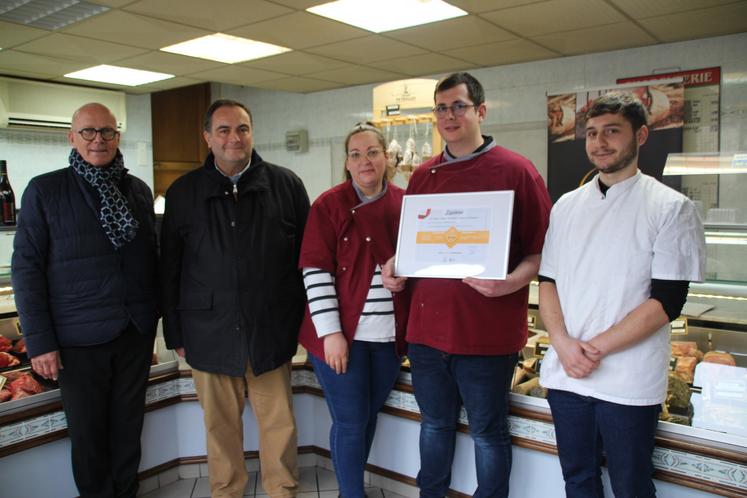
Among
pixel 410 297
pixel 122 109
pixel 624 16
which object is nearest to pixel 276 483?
pixel 410 297

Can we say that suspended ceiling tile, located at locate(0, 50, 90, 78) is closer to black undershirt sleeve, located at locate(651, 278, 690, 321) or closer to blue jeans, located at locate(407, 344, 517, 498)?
blue jeans, located at locate(407, 344, 517, 498)

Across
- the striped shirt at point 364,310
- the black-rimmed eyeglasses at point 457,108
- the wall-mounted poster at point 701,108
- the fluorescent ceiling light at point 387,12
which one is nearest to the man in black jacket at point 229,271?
the striped shirt at point 364,310

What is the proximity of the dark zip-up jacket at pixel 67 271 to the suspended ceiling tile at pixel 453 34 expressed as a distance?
3204mm

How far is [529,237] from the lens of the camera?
2.04 meters

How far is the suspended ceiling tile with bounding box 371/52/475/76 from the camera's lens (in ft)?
19.3

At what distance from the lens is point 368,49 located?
5.51m

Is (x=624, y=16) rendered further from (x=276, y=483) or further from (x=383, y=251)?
(x=276, y=483)

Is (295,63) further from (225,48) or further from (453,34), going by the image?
(453,34)

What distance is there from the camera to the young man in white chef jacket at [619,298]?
5.53ft

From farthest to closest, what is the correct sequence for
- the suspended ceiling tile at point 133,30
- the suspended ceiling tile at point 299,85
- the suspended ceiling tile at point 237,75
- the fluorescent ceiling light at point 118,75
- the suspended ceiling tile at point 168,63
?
the suspended ceiling tile at point 299,85 → the fluorescent ceiling light at point 118,75 → the suspended ceiling tile at point 237,75 → the suspended ceiling tile at point 168,63 → the suspended ceiling tile at point 133,30

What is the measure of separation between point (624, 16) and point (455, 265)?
3430mm

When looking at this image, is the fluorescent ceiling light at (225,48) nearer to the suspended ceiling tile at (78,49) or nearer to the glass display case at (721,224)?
the suspended ceiling tile at (78,49)

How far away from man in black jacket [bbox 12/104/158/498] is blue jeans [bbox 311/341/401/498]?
768 millimetres

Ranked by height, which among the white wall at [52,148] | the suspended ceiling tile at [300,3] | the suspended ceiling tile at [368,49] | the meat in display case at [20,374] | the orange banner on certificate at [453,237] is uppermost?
the suspended ceiling tile at [368,49]
